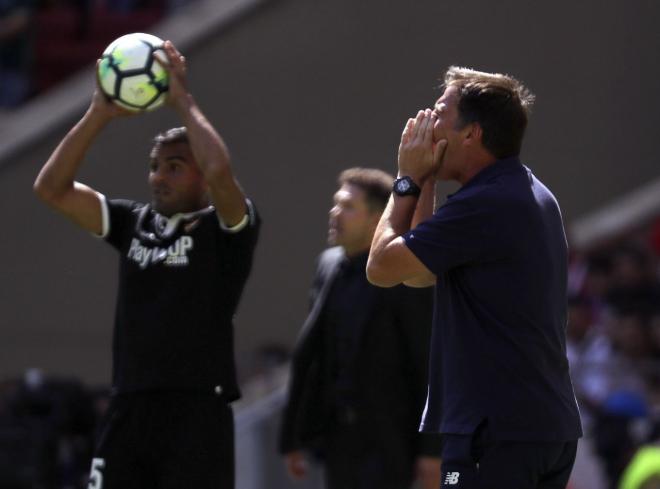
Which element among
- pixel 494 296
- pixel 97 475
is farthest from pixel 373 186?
pixel 494 296

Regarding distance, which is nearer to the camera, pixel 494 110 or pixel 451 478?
pixel 451 478

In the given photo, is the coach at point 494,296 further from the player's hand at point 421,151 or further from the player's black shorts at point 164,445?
the player's black shorts at point 164,445

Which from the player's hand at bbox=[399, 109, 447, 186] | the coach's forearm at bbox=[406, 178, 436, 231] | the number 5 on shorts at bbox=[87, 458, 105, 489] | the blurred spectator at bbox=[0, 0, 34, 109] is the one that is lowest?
the number 5 on shorts at bbox=[87, 458, 105, 489]

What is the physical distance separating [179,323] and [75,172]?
808mm

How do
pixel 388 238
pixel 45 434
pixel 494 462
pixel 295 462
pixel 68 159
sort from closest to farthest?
pixel 494 462, pixel 388 238, pixel 68 159, pixel 295 462, pixel 45 434

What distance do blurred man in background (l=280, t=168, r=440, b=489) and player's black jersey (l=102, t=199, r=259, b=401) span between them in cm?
107

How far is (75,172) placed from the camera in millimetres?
5715

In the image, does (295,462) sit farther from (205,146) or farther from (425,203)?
(425,203)

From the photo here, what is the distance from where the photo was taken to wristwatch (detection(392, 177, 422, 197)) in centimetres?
458

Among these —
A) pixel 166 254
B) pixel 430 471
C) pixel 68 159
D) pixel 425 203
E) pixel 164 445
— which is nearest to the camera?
pixel 425 203

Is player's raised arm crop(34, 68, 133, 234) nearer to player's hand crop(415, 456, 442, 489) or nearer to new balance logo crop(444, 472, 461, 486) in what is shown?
player's hand crop(415, 456, 442, 489)

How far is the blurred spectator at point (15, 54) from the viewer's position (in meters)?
12.7

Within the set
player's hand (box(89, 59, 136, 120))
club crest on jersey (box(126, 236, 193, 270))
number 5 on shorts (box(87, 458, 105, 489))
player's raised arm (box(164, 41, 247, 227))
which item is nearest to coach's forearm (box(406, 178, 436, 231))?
player's raised arm (box(164, 41, 247, 227))

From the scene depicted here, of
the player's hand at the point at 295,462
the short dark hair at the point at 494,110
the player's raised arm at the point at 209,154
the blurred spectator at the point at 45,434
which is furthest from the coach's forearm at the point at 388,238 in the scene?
the blurred spectator at the point at 45,434
